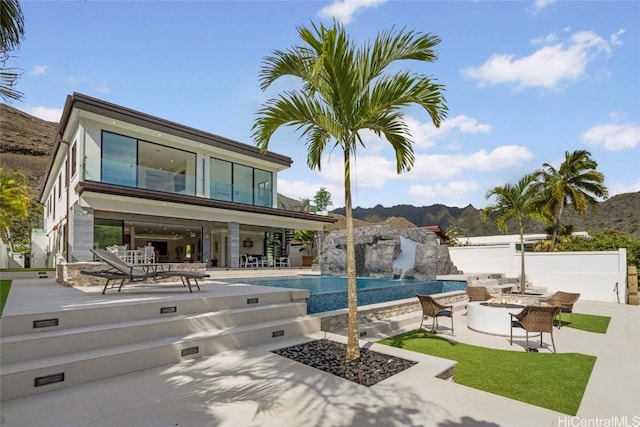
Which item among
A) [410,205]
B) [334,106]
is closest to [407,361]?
[334,106]

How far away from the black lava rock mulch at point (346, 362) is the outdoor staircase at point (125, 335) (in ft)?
2.86

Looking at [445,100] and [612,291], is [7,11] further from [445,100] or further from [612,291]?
[612,291]

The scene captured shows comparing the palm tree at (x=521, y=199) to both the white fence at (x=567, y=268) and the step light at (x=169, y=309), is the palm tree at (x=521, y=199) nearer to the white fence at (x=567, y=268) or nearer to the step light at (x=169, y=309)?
the white fence at (x=567, y=268)

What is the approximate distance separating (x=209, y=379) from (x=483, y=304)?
6.92 meters

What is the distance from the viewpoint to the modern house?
47.8 feet

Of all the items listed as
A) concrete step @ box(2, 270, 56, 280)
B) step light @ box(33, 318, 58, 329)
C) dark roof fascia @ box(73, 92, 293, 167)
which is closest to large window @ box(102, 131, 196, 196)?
dark roof fascia @ box(73, 92, 293, 167)

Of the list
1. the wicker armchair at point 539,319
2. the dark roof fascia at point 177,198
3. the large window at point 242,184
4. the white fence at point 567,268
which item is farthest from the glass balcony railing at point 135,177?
the white fence at point 567,268

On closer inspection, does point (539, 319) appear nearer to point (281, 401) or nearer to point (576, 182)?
point (281, 401)

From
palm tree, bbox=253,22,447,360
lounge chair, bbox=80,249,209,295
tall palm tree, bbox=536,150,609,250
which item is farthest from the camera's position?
tall palm tree, bbox=536,150,609,250

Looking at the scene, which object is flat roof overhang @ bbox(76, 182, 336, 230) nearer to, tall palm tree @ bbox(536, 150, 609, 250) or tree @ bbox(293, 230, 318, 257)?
tree @ bbox(293, 230, 318, 257)

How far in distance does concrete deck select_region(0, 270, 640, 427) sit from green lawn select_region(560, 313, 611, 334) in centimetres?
388

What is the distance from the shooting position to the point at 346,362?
5129 mm

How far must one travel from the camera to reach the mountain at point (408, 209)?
144 ft

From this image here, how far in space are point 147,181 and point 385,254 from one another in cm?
1286
